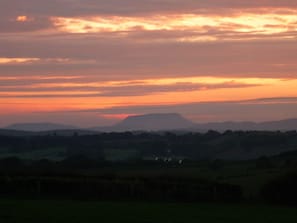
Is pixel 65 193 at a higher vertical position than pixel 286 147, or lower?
lower

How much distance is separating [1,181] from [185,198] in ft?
41.2

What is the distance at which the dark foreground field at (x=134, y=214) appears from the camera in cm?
3020

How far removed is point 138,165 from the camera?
279ft

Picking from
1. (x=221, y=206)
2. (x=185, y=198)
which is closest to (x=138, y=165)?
(x=185, y=198)

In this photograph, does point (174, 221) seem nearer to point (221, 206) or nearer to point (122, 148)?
point (221, 206)

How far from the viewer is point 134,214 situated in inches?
1337

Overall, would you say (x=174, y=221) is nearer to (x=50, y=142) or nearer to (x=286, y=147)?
(x=286, y=147)

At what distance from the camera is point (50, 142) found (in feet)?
416

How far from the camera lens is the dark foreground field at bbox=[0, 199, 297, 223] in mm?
30203

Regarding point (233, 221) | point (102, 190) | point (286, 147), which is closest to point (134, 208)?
point (233, 221)

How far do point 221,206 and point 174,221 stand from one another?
1297cm

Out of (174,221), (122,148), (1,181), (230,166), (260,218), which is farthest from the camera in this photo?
(122,148)

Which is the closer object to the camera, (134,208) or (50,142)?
(134,208)

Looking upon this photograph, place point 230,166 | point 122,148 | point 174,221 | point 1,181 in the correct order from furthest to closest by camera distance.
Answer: point 122,148
point 230,166
point 1,181
point 174,221
